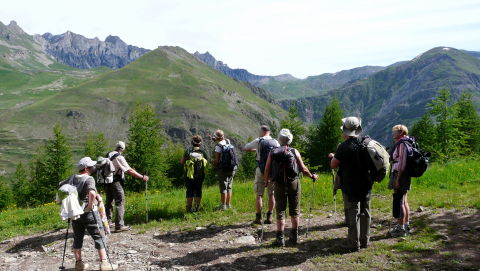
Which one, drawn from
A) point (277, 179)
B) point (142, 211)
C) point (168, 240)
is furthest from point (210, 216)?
point (277, 179)

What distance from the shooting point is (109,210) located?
30.0ft

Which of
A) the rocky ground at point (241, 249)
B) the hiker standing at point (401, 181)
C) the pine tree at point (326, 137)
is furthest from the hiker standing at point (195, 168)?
the pine tree at point (326, 137)

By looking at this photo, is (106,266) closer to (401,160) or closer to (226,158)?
(226,158)

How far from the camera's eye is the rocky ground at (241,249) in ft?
18.6

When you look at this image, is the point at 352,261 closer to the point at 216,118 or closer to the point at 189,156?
the point at 189,156

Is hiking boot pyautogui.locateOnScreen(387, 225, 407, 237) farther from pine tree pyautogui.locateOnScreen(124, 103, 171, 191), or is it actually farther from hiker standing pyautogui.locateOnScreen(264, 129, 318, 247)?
pine tree pyautogui.locateOnScreen(124, 103, 171, 191)

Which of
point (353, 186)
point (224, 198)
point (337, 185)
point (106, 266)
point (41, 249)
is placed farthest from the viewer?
point (224, 198)

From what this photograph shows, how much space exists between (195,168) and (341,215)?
4804mm

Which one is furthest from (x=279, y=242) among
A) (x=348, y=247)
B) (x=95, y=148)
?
(x=95, y=148)

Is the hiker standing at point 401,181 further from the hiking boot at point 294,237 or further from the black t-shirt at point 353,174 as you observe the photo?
the hiking boot at point 294,237

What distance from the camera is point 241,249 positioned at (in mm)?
6691

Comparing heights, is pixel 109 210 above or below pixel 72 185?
below

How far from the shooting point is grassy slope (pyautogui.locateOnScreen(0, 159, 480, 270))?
5660mm

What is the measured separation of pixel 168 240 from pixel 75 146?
545ft
